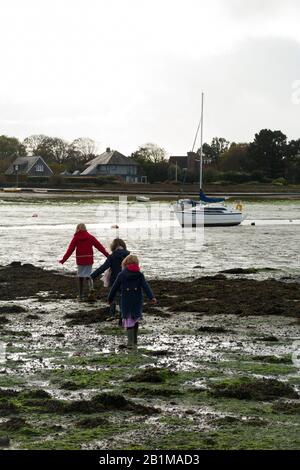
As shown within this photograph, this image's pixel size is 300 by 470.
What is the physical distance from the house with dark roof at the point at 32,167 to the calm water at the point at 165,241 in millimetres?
93399

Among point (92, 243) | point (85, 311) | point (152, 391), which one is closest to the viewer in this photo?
point (152, 391)

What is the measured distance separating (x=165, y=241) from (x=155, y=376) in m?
25.8

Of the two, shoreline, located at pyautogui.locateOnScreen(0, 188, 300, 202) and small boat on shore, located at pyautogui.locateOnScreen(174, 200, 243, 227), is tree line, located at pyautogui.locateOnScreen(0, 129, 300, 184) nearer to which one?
shoreline, located at pyautogui.locateOnScreen(0, 188, 300, 202)

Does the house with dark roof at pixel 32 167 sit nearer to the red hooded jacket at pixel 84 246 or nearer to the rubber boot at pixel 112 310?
the red hooded jacket at pixel 84 246

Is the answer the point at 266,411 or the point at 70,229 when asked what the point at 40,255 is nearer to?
the point at 70,229

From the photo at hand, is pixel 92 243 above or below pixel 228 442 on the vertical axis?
above

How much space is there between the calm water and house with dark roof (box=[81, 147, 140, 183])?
93.7 metres

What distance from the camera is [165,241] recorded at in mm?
36438

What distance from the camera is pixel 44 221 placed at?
49.5 m

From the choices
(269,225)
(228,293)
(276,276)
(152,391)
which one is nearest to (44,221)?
(269,225)

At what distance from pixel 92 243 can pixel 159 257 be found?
34.8 feet

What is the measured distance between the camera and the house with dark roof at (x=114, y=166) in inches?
6073

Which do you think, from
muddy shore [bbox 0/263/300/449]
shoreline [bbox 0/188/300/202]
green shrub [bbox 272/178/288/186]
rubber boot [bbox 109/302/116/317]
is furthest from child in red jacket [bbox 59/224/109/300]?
green shrub [bbox 272/178/288/186]

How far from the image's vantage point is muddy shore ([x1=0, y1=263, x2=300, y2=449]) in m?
8.45
